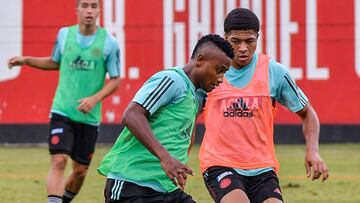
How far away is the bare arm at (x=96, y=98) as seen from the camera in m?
10.2

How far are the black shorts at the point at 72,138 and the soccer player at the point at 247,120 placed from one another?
2.64 meters

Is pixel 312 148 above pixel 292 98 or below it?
below

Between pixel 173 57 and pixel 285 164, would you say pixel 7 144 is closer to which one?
pixel 173 57

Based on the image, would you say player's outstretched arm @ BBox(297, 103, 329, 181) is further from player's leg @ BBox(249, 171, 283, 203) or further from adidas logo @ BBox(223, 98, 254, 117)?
adidas logo @ BBox(223, 98, 254, 117)

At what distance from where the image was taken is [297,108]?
7.87m

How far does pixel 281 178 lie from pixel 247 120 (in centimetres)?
694

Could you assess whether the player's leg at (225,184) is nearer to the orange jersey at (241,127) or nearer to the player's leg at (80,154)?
the orange jersey at (241,127)

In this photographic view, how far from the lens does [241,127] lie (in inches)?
304

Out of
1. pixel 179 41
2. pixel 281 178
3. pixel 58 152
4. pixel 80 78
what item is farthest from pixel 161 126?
pixel 179 41

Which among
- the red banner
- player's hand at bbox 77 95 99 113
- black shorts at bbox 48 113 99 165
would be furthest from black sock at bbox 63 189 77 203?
the red banner

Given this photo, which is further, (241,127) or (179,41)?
A: (179,41)

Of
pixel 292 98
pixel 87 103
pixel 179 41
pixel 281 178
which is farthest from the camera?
pixel 179 41

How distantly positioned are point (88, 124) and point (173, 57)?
9572 millimetres

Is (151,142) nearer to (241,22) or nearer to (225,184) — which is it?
(225,184)
